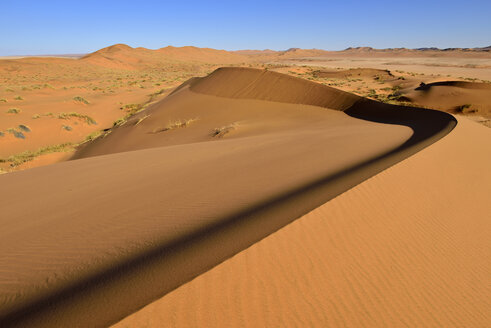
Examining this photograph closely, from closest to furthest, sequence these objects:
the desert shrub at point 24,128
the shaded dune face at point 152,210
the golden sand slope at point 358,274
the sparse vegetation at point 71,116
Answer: the golden sand slope at point 358,274, the shaded dune face at point 152,210, the desert shrub at point 24,128, the sparse vegetation at point 71,116

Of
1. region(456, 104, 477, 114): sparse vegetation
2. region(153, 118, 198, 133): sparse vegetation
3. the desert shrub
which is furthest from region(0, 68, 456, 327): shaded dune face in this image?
the desert shrub

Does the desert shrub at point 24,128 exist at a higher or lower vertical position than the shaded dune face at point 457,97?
lower

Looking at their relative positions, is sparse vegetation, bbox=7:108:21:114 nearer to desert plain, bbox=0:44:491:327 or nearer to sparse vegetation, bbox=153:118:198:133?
sparse vegetation, bbox=153:118:198:133

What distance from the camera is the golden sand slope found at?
1982 millimetres

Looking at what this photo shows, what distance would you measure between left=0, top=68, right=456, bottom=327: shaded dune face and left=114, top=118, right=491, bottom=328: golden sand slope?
20 centimetres

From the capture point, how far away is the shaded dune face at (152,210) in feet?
7.54

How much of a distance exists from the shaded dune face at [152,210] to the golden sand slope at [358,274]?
203 mm

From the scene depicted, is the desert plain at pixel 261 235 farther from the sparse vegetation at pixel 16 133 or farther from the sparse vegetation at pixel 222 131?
the sparse vegetation at pixel 16 133

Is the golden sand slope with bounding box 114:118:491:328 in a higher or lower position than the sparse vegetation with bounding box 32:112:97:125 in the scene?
higher

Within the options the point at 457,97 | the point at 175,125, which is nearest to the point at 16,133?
the point at 175,125

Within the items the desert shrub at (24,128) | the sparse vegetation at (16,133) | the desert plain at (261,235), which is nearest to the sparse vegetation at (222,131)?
the desert plain at (261,235)

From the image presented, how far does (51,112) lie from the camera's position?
18297mm

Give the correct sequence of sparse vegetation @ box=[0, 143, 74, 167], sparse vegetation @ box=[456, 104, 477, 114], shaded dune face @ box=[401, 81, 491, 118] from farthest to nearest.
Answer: shaded dune face @ box=[401, 81, 491, 118] < sparse vegetation @ box=[456, 104, 477, 114] < sparse vegetation @ box=[0, 143, 74, 167]

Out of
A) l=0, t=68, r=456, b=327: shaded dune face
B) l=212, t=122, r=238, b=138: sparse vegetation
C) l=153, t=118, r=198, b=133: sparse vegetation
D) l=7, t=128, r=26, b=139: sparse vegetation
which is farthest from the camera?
l=7, t=128, r=26, b=139: sparse vegetation
